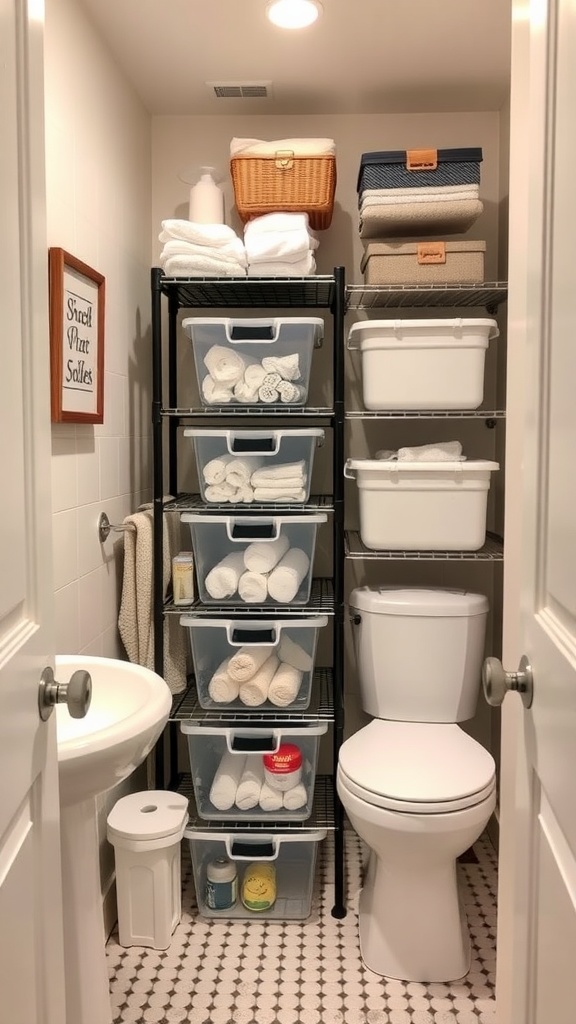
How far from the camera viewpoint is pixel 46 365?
0.97 metres

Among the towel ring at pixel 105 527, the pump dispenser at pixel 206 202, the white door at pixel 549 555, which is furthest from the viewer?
the pump dispenser at pixel 206 202

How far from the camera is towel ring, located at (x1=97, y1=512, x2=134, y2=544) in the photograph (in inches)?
82.2

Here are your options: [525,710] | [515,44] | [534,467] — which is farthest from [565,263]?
[515,44]

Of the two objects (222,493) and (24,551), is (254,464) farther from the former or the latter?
(24,551)

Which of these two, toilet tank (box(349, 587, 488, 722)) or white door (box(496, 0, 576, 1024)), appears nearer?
white door (box(496, 0, 576, 1024))

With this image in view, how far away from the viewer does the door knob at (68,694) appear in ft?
2.95

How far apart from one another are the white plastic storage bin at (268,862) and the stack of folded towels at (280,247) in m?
1.55

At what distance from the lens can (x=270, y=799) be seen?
2.22 meters

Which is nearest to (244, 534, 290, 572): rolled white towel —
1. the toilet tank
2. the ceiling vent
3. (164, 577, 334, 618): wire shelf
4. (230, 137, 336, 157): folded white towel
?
(164, 577, 334, 618): wire shelf

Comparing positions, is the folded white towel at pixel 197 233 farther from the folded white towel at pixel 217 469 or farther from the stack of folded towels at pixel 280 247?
the folded white towel at pixel 217 469

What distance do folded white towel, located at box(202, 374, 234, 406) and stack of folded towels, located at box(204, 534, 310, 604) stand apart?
1.33 ft

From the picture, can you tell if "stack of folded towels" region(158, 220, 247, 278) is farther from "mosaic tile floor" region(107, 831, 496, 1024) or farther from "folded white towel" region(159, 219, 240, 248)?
"mosaic tile floor" region(107, 831, 496, 1024)

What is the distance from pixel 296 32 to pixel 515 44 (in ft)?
2.73

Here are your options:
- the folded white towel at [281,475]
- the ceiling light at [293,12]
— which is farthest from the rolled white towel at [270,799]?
the ceiling light at [293,12]
